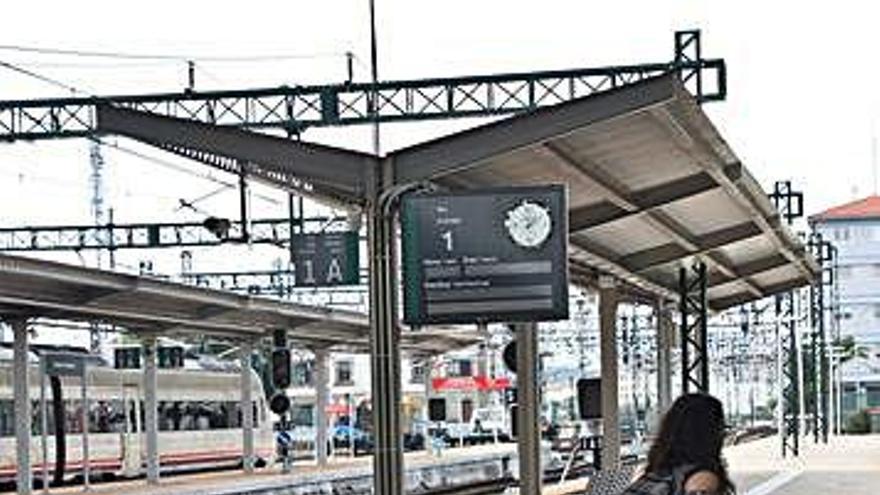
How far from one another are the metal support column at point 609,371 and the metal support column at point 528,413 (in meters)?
4.41

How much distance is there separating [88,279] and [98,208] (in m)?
29.2

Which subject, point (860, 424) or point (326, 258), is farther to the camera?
point (860, 424)

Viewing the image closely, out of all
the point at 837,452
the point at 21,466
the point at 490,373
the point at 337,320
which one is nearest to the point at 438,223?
the point at 21,466

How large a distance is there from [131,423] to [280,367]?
11.8m

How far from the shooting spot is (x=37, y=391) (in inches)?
1336

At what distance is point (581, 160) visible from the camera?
14.2 meters

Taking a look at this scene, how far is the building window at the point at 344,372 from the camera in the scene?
82.0 meters

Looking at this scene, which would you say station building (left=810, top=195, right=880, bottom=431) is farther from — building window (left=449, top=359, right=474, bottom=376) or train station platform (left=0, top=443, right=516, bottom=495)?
train station platform (left=0, top=443, right=516, bottom=495)

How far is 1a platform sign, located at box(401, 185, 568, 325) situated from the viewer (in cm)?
1248

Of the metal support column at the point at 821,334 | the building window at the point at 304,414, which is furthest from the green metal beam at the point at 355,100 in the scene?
the building window at the point at 304,414

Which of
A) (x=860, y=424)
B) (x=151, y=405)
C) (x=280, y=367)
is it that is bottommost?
(x=860, y=424)

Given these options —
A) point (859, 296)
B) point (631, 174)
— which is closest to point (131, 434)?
point (631, 174)

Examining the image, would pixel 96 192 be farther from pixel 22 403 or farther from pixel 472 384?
pixel 22 403

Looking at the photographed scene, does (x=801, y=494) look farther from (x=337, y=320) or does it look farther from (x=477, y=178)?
(x=477, y=178)
